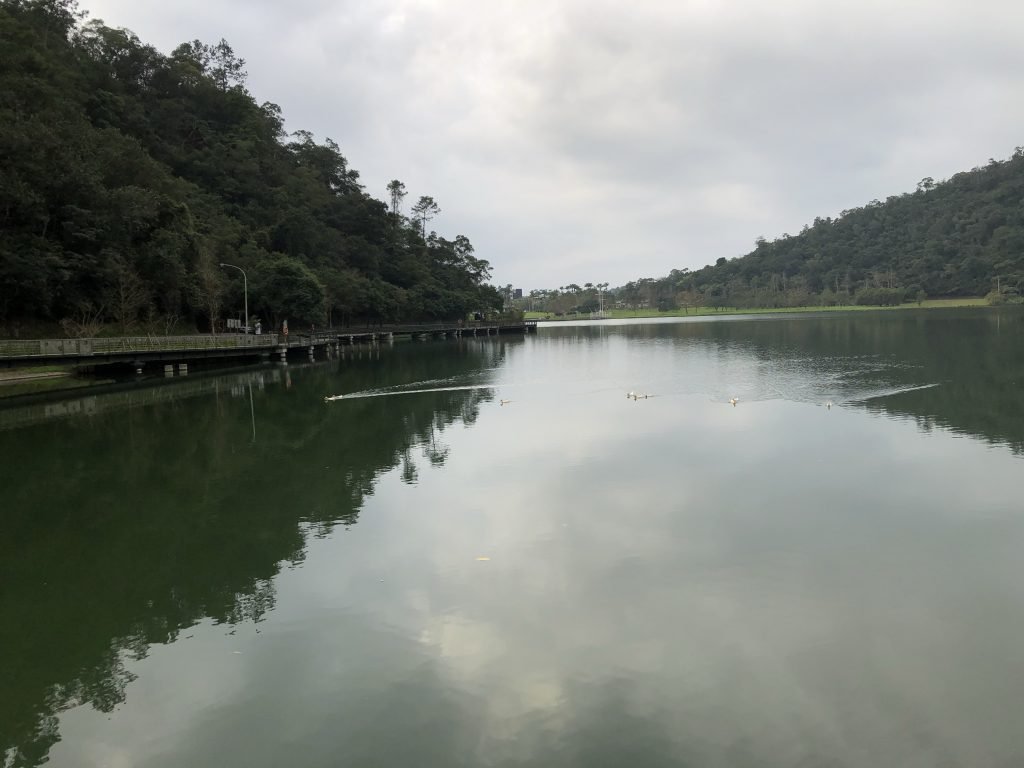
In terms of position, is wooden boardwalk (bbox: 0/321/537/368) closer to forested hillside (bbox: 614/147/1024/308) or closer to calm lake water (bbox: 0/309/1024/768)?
calm lake water (bbox: 0/309/1024/768)

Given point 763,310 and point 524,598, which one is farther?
point 763,310

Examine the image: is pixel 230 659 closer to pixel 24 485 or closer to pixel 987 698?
pixel 987 698

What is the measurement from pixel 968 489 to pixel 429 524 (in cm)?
911

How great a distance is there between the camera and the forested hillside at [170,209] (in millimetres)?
33469

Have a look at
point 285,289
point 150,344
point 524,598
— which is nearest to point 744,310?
point 285,289

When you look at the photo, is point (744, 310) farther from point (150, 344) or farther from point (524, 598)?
point (524, 598)

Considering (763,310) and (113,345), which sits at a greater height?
(763,310)

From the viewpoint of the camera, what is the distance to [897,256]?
14025cm

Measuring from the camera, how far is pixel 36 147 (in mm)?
32031

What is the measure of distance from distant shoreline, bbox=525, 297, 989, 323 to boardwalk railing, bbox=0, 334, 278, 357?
110703mm

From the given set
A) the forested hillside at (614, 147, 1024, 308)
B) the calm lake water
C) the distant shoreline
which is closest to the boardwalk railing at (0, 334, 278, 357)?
the calm lake water

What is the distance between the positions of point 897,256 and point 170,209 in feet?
466

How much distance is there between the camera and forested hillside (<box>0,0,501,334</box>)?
33469 millimetres

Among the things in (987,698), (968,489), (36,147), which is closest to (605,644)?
(987,698)
